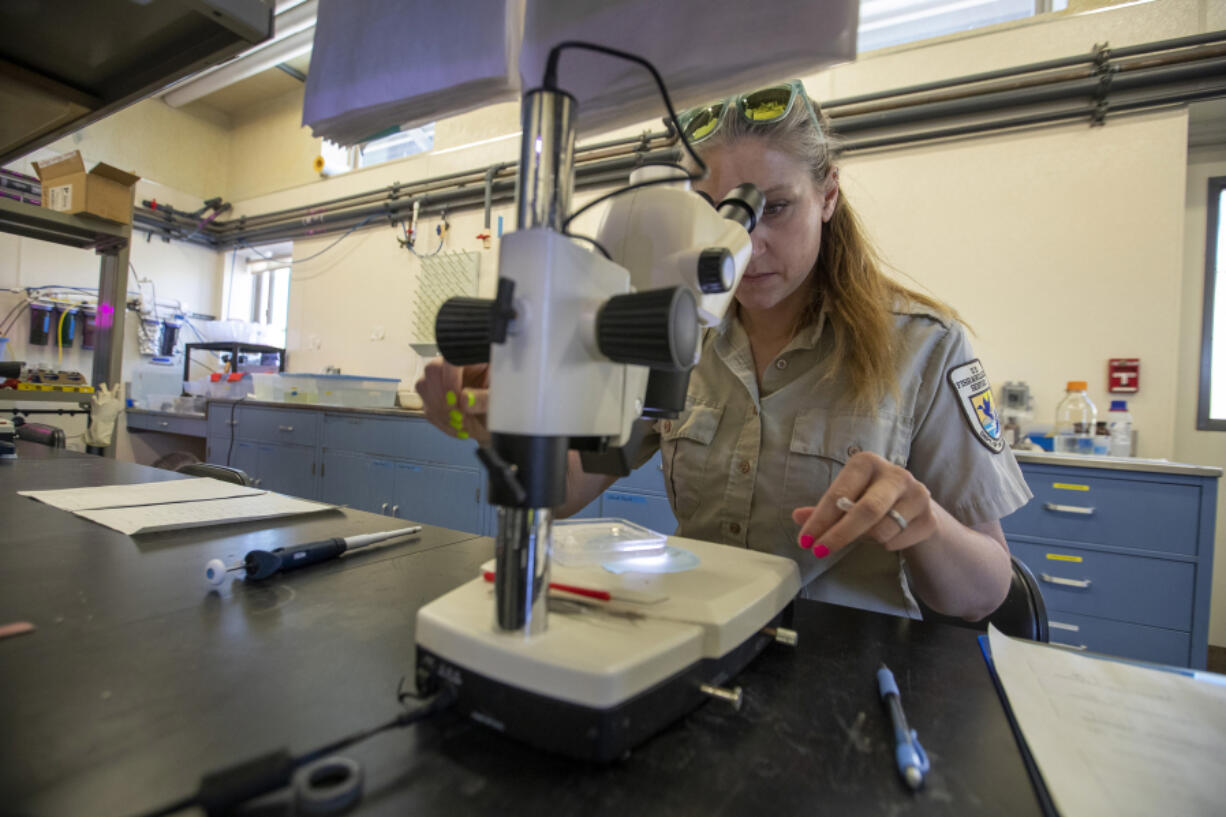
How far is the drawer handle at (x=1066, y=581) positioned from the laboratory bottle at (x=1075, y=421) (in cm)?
48

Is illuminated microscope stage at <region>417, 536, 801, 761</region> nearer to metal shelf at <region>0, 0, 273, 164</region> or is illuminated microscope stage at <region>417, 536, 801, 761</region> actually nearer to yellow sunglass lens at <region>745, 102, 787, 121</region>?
yellow sunglass lens at <region>745, 102, 787, 121</region>

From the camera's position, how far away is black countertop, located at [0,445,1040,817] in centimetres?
29

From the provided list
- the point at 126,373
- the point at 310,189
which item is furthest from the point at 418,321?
the point at 126,373

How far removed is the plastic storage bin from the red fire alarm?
→ 3.14 metres

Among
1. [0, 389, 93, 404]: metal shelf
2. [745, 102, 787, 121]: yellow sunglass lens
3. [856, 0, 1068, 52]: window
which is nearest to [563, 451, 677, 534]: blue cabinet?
[745, 102, 787, 121]: yellow sunglass lens

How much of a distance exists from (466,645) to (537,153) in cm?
30

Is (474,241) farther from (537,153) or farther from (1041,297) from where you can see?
(537,153)

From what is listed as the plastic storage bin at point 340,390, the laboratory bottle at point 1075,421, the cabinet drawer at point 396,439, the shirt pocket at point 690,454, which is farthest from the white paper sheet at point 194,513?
the laboratory bottle at point 1075,421

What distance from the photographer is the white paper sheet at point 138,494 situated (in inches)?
34.1

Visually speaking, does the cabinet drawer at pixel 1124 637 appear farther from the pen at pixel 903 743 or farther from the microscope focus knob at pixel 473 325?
the microscope focus knob at pixel 473 325

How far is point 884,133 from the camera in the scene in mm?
2305

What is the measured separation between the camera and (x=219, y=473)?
4.03 feet

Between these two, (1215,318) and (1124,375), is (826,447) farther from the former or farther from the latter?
(1215,318)

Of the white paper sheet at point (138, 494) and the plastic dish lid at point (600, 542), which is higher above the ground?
the plastic dish lid at point (600, 542)
